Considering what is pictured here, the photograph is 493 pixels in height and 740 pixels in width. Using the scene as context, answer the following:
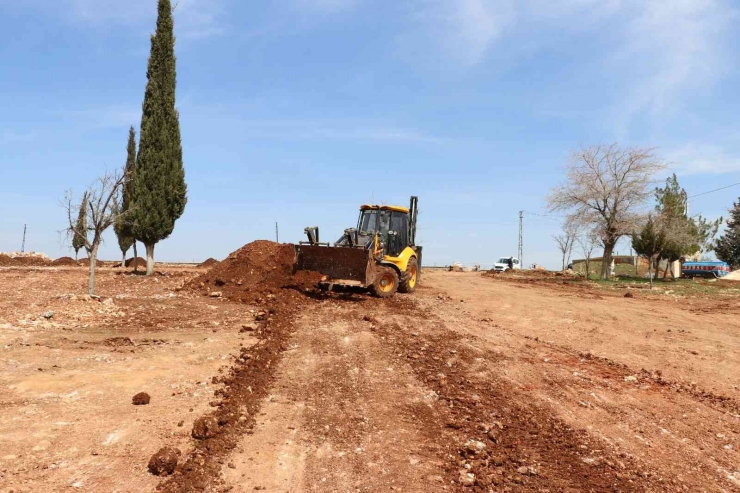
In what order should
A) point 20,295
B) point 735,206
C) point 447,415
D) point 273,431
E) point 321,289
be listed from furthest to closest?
point 735,206
point 321,289
point 20,295
point 447,415
point 273,431

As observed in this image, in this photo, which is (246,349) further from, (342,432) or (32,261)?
(32,261)

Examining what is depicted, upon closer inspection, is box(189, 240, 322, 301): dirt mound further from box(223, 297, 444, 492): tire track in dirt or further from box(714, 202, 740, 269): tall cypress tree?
box(714, 202, 740, 269): tall cypress tree

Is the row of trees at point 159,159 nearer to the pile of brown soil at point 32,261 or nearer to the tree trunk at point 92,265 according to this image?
the tree trunk at point 92,265

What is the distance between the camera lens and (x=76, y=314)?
435 inches

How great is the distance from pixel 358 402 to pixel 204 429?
70.8 inches

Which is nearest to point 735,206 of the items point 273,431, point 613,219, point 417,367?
point 613,219

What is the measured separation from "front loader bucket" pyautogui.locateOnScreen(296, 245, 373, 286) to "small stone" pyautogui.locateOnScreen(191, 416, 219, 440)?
883 cm

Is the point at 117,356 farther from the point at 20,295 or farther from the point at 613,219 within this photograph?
the point at 613,219

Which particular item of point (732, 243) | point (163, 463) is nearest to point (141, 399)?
point (163, 463)

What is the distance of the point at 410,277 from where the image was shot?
16406 mm

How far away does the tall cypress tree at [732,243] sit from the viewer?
48188 millimetres

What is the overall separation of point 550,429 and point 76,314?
9.78 meters

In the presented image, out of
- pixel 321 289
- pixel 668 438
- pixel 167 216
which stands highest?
pixel 167 216

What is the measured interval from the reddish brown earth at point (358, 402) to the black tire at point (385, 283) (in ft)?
8.39
